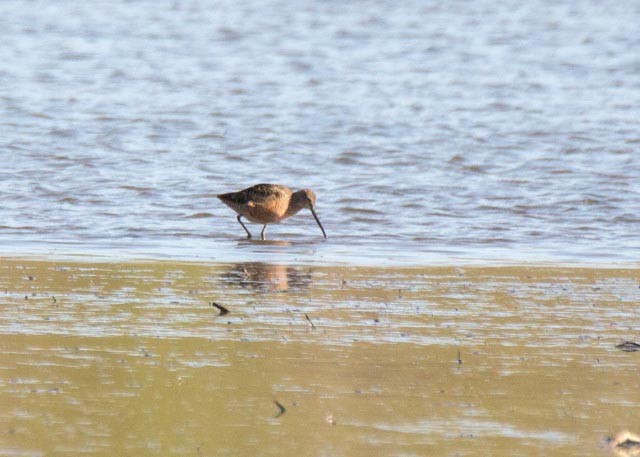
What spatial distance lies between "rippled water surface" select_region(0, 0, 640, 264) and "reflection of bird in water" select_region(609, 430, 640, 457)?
468 cm

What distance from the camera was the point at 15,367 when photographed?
568 centimetres

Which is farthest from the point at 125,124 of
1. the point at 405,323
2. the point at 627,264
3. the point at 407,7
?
Answer: the point at 407,7

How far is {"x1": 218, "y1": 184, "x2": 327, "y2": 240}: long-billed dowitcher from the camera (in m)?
10.8

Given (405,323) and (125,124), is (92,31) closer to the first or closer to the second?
(125,124)

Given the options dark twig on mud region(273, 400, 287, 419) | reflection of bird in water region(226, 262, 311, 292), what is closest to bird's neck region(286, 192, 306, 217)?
reflection of bird in water region(226, 262, 311, 292)

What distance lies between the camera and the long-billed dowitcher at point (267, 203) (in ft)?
35.3

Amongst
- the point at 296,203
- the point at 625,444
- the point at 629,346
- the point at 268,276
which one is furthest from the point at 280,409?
the point at 296,203

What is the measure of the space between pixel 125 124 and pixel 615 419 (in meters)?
12.3

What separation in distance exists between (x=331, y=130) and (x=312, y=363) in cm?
1068

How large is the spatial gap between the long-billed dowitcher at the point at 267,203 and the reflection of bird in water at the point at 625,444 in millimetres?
6057

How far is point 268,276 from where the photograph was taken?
841 cm

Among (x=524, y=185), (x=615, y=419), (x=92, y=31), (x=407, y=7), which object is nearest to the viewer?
(x=615, y=419)

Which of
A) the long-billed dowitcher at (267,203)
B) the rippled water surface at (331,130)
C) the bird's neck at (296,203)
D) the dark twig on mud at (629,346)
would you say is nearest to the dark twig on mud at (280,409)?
the dark twig on mud at (629,346)

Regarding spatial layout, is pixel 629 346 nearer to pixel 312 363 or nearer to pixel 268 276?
pixel 312 363
